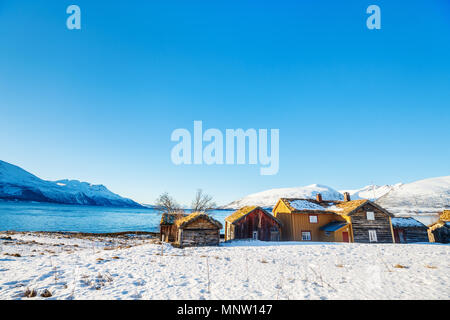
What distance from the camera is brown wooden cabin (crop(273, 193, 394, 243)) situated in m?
28.6

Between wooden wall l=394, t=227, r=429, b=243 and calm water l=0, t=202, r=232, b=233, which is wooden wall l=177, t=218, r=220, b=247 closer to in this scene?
calm water l=0, t=202, r=232, b=233

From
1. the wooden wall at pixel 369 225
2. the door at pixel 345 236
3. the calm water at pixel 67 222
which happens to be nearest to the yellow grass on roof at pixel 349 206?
the wooden wall at pixel 369 225

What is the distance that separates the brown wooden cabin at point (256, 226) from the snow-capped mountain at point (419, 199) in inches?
3934

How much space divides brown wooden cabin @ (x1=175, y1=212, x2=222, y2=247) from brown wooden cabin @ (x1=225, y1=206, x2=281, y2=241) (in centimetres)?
732

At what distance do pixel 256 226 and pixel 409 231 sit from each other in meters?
29.7

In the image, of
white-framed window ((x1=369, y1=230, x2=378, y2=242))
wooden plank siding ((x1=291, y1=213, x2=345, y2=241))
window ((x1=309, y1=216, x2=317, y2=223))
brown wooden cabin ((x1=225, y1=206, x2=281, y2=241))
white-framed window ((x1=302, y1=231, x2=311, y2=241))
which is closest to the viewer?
white-framed window ((x1=369, y1=230, x2=378, y2=242))

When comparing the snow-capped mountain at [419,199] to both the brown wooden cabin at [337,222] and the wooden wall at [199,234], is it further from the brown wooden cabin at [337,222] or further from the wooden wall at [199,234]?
the wooden wall at [199,234]

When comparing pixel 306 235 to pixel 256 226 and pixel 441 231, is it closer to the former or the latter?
pixel 256 226

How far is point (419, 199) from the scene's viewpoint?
118 meters

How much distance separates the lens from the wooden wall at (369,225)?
28.6 metres

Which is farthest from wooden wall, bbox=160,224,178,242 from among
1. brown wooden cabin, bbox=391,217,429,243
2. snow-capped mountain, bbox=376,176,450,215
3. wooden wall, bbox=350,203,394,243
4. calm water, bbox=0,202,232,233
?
snow-capped mountain, bbox=376,176,450,215
